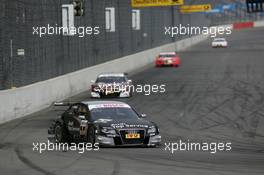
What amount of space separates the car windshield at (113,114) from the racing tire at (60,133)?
1.08 m

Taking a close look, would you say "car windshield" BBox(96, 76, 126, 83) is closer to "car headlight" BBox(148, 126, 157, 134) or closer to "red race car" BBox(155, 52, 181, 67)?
"car headlight" BBox(148, 126, 157, 134)

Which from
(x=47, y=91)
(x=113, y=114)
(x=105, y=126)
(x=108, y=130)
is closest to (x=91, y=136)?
(x=105, y=126)

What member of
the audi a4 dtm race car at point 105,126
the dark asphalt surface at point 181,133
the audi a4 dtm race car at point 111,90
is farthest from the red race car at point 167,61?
the audi a4 dtm race car at point 105,126

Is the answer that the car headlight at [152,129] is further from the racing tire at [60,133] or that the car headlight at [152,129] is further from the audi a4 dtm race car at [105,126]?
the racing tire at [60,133]

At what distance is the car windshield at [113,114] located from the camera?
20.1 metres

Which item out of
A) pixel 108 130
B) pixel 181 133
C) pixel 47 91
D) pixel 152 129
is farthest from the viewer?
pixel 47 91

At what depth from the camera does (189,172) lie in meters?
14.3

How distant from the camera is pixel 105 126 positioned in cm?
1928

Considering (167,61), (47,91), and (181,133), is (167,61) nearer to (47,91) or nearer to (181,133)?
(47,91)

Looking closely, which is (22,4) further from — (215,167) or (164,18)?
(164,18)

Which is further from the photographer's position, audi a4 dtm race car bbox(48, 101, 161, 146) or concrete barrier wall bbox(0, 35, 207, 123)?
concrete barrier wall bbox(0, 35, 207, 123)

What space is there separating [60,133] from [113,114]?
1.70 meters

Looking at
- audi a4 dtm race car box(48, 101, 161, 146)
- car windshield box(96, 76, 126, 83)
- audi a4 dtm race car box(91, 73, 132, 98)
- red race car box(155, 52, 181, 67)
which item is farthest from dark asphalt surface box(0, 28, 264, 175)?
red race car box(155, 52, 181, 67)

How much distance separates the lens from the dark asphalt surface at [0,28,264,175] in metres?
15.1
